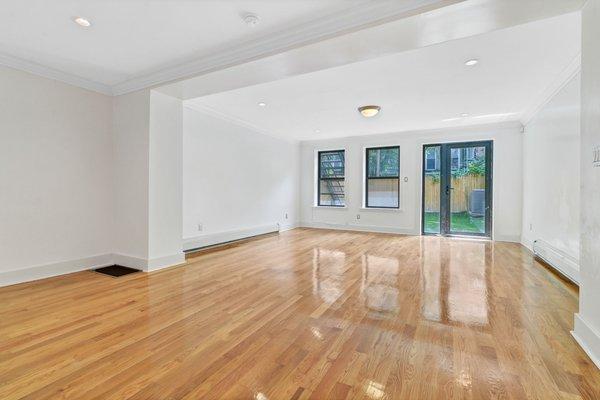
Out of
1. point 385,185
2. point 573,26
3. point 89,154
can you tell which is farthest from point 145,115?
point 385,185

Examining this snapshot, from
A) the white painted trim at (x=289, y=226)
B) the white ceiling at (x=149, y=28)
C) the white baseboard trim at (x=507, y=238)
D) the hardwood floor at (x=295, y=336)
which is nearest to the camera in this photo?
the hardwood floor at (x=295, y=336)

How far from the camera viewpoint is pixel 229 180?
5531 millimetres

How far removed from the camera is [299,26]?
2.38 m

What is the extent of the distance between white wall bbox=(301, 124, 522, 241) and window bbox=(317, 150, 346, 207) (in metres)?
0.24

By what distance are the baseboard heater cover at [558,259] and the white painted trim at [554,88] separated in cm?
205

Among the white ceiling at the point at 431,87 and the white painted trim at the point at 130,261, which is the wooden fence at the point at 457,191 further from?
the white painted trim at the point at 130,261

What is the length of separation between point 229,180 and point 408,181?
415 cm

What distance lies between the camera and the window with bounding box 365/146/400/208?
6961mm

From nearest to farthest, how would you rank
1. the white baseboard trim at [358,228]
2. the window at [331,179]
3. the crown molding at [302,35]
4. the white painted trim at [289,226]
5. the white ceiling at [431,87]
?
the crown molding at [302,35] < the white ceiling at [431,87] < the white baseboard trim at [358,228] < the white painted trim at [289,226] < the window at [331,179]

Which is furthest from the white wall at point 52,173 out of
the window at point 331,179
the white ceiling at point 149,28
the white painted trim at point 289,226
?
the window at point 331,179

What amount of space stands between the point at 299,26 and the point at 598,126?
7.17 ft

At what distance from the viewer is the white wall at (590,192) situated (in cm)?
169

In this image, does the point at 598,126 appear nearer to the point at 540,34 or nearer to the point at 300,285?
the point at 540,34

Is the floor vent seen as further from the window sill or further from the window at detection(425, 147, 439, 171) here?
the window at detection(425, 147, 439, 171)
